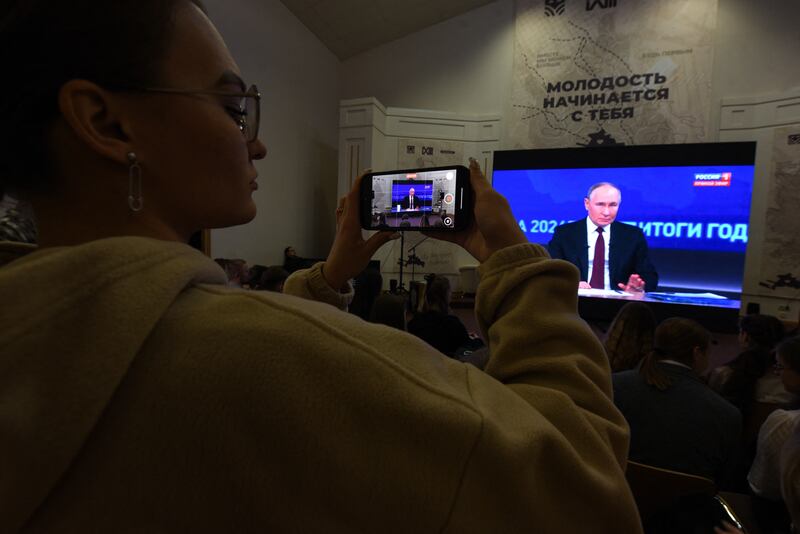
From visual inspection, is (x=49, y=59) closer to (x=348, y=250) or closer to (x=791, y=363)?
(x=348, y=250)

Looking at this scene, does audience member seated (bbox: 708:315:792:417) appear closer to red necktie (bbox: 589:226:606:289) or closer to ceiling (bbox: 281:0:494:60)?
red necktie (bbox: 589:226:606:289)

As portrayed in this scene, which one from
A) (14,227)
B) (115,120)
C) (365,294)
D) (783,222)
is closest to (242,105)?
(115,120)

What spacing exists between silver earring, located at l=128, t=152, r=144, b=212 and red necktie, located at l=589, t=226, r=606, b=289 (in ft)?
15.1

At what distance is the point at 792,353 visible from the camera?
66.9 inches

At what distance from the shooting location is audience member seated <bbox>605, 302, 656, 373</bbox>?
6.69ft

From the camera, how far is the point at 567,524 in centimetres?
38

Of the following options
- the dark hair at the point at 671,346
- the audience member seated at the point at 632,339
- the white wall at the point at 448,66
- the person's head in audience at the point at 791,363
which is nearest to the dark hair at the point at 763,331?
the person's head in audience at the point at 791,363

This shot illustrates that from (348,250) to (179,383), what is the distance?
0.56 metres

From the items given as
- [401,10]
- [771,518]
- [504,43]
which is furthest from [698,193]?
[401,10]

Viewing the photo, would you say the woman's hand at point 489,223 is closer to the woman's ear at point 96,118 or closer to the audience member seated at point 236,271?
the woman's ear at point 96,118

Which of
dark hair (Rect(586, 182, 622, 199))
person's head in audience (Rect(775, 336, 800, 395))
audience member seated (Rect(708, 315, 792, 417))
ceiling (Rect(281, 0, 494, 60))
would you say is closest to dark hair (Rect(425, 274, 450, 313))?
audience member seated (Rect(708, 315, 792, 417))

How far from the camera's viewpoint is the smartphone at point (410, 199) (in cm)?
85

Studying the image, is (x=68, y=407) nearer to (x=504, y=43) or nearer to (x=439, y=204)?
(x=439, y=204)

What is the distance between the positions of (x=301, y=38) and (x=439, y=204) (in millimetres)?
6180
